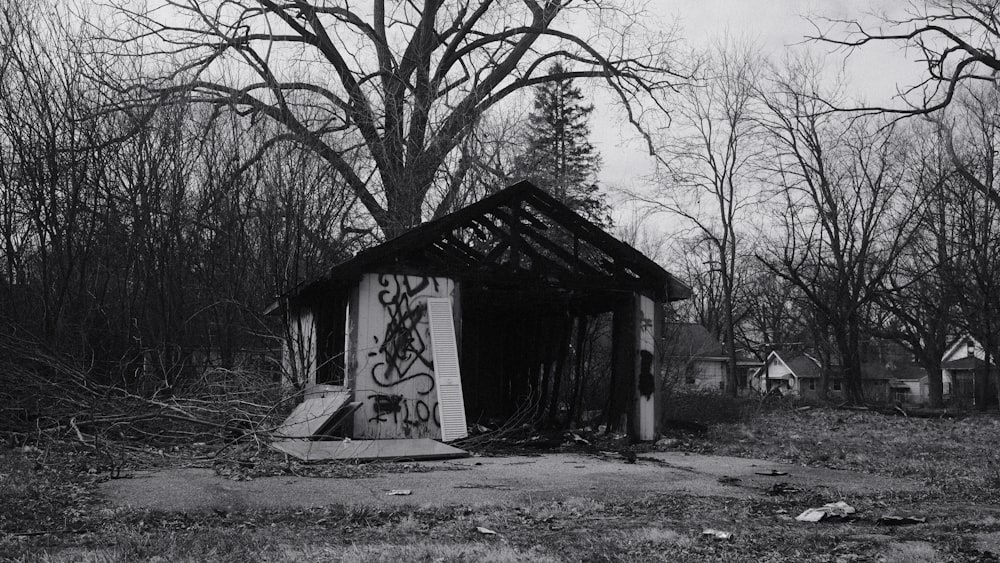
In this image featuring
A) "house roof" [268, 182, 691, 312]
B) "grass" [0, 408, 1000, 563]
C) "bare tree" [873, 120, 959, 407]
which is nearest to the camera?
"grass" [0, 408, 1000, 563]

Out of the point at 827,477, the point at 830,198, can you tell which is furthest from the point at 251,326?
the point at 830,198

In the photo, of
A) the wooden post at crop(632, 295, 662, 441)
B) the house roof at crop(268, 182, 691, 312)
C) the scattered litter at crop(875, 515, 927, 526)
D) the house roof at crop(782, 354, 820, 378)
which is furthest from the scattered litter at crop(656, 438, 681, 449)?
the house roof at crop(782, 354, 820, 378)

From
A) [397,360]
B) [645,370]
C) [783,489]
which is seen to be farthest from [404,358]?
[783,489]

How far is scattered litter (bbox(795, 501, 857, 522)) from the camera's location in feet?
21.9

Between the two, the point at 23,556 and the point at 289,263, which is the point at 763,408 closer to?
Result: the point at 289,263

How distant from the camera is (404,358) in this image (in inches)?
492

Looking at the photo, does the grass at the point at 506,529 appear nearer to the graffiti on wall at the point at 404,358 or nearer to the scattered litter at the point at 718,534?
the scattered litter at the point at 718,534

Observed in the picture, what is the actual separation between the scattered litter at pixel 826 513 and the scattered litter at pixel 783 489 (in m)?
1.26

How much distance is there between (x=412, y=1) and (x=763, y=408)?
53.7ft

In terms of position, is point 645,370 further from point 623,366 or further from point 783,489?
point 783,489

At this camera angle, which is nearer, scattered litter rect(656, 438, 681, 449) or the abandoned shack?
the abandoned shack

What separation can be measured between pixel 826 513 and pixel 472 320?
1016 cm

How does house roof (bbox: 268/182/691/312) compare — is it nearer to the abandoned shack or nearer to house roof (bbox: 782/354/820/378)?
the abandoned shack

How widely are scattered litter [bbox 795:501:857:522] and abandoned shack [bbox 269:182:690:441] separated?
20.1ft
